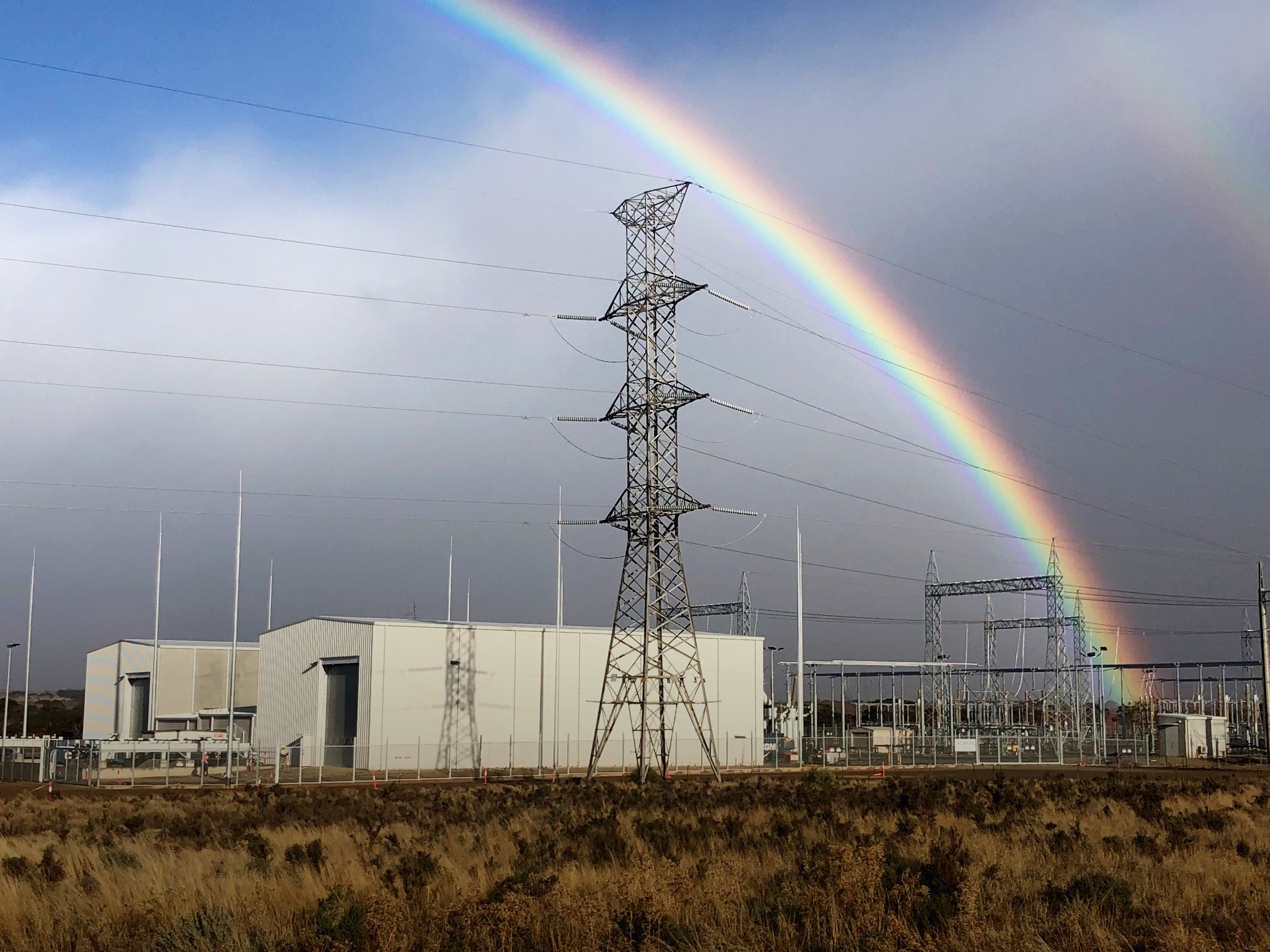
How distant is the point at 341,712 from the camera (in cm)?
5338

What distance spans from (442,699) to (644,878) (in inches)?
1577

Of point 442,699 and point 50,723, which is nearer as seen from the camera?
point 442,699

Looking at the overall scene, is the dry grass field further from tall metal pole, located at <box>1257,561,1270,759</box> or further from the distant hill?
the distant hill

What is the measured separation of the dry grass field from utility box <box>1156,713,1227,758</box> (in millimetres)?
49973

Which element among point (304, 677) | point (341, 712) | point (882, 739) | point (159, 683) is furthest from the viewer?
point (882, 739)

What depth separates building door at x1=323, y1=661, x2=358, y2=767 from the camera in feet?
171

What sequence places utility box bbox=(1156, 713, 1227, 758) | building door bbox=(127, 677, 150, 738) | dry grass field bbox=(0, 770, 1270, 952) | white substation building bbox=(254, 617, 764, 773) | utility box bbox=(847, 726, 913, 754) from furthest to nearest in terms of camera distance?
utility box bbox=(1156, 713, 1227, 758)
building door bbox=(127, 677, 150, 738)
utility box bbox=(847, 726, 913, 754)
white substation building bbox=(254, 617, 764, 773)
dry grass field bbox=(0, 770, 1270, 952)

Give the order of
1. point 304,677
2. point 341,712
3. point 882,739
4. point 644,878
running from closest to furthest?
point 644,878 → point 341,712 → point 304,677 → point 882,739

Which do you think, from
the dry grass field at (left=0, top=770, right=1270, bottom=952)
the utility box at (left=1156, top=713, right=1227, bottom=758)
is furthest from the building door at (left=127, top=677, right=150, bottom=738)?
the utility box at (left=1156, top=713, right=1227, bottom=758)

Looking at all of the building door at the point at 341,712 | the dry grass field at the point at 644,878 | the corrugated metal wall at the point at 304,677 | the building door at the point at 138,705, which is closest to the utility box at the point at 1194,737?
the building door at the point at 341,712

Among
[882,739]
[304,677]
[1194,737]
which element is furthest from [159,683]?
[1194,737]

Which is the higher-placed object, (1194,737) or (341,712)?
(341,712)

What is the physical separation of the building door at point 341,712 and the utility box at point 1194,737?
48093 millimetres

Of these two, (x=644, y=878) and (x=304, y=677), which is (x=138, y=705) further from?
(x=644, y=878)
